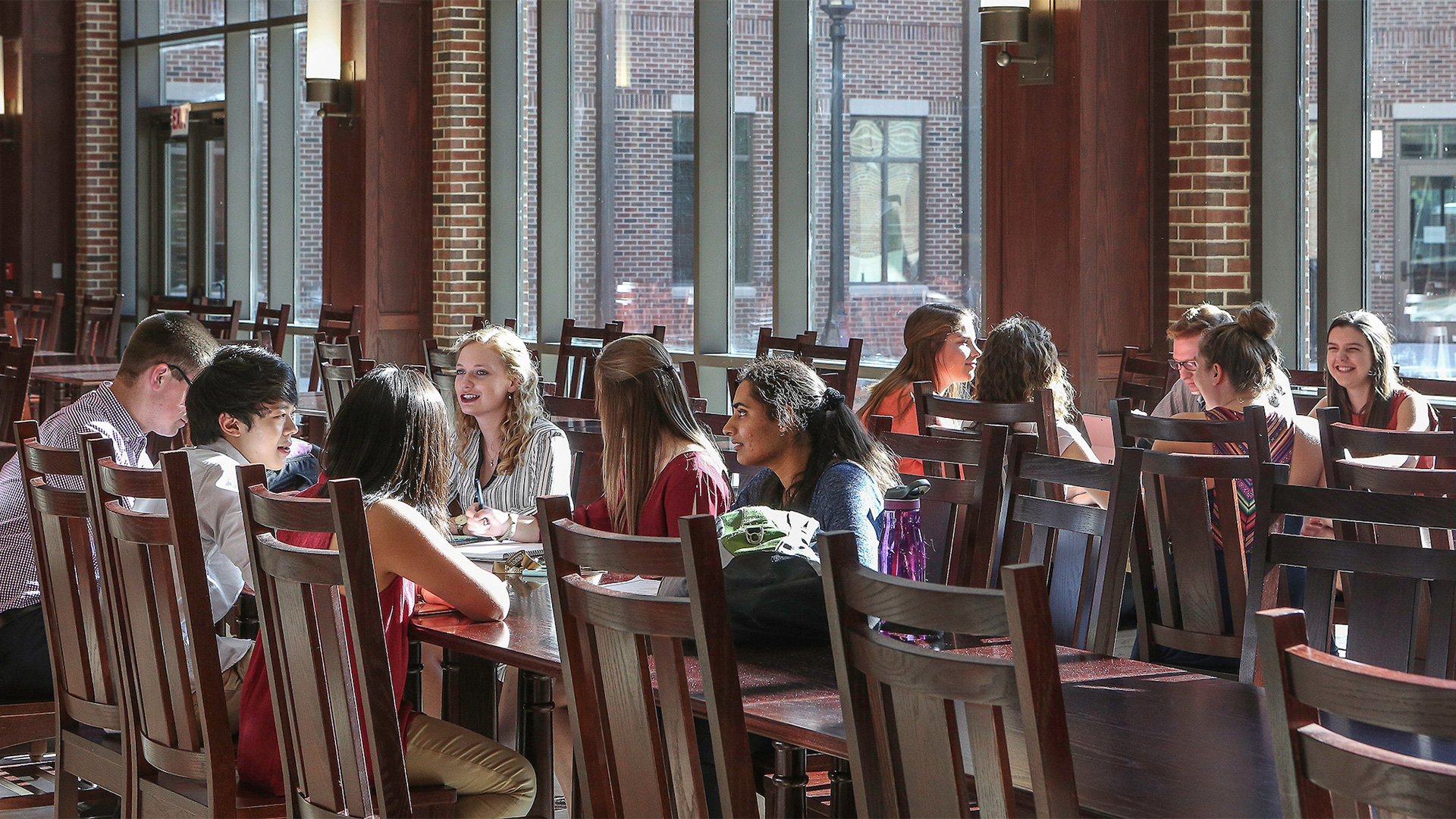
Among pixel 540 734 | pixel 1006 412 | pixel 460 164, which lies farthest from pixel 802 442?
pixel 460 164

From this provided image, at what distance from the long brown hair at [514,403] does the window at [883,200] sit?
3.79 m

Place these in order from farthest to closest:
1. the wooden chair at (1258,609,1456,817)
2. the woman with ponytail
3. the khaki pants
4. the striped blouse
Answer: the striped blouse → the woman with ponytail → the khaki pants → the wooden chair at (1258,609,1456,817)

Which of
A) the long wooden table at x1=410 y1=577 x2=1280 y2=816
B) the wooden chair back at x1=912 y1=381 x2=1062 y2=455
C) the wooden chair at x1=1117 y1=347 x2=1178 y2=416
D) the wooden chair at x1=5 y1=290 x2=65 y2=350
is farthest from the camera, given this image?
the wooden chair at x1=5 y1=290 x2=65 y2=350

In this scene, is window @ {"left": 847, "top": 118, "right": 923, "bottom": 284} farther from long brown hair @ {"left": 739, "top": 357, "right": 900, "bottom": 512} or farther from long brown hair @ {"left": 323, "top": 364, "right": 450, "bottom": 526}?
long brown hair @ {"left": 323, "top": 364, "right": 450, "bottom": 526}

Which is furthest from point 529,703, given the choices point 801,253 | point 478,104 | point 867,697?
point 478,104

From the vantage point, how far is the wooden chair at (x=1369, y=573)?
2.31 m

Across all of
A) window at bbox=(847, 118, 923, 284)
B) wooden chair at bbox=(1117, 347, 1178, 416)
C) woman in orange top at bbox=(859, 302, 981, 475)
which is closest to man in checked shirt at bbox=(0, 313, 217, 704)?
woman in orange top at bbox=(859, 302, 981, 475)

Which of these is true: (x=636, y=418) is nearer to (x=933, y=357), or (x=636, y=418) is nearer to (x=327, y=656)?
(x=327, y=656)

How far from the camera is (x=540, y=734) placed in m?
2.73

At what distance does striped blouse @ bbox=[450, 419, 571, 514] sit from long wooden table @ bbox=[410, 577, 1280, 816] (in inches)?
49.0

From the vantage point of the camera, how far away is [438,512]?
2805mm

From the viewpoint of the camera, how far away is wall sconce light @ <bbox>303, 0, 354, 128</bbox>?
912 centimetres

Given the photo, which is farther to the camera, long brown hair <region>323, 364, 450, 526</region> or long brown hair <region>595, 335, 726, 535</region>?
long brown hair <region>595, 335, 726, 535</region>

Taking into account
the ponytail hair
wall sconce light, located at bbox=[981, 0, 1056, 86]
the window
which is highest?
wall sconce light, located at bbox=[981, 0, 1056, 86]
